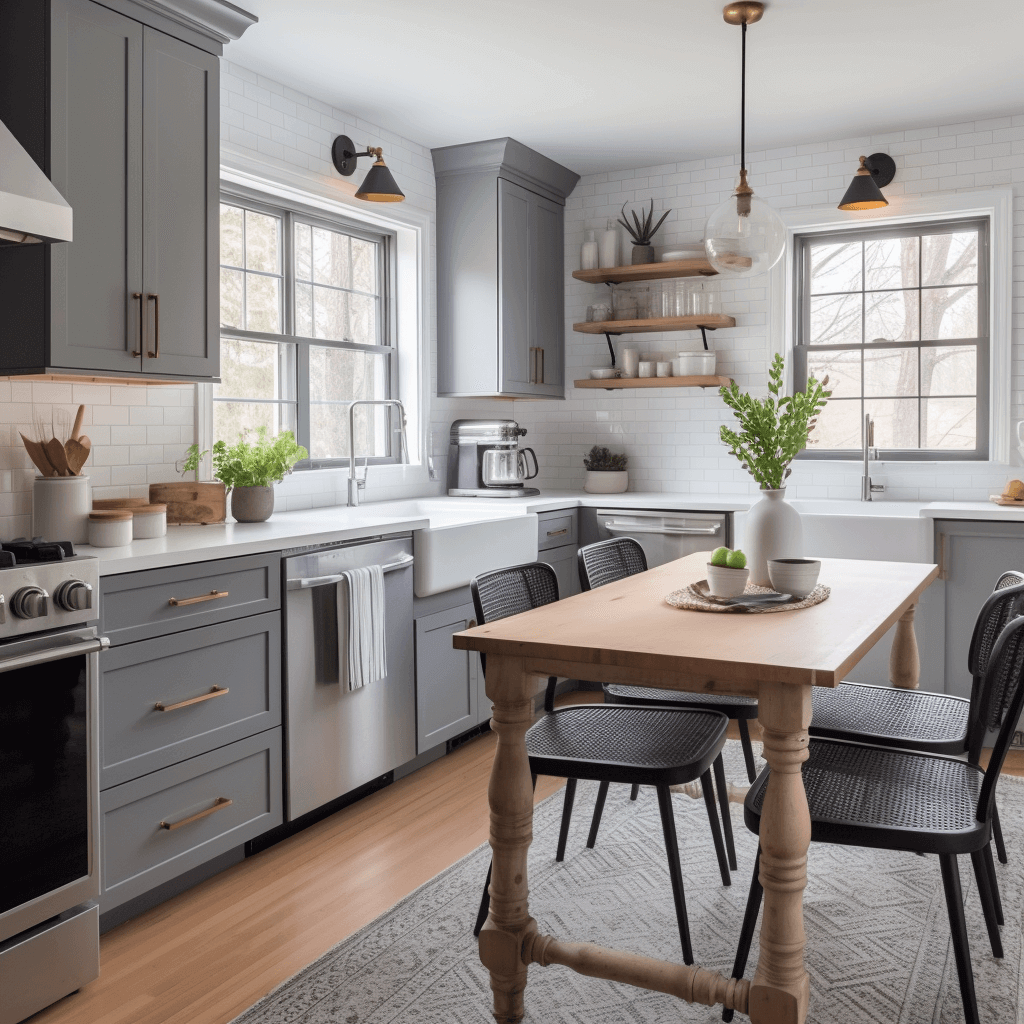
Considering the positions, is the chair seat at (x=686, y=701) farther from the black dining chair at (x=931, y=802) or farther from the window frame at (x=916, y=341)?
the window frame at (x=916, y=341)

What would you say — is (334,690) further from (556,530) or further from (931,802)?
(931,802)

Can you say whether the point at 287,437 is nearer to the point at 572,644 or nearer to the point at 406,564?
the point at 406,564

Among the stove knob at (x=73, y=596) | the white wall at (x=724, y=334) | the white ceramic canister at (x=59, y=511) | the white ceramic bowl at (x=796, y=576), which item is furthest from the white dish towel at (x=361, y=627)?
the white wall at (x=724, y=334)

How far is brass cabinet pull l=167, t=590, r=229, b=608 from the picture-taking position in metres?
2.69

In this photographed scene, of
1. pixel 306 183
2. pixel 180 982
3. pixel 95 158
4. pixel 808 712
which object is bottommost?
pixel 180 982

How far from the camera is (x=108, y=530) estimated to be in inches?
111

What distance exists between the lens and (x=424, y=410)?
511 cm

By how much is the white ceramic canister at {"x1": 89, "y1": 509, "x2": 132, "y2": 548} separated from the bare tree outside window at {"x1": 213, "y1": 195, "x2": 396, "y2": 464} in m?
1.21

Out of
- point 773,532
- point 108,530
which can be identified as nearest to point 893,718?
point 773,532

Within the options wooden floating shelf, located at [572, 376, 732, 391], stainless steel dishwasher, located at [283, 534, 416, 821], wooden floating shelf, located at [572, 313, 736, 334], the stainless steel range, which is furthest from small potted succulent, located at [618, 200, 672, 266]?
the stainless steel range

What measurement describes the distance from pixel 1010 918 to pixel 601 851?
1.13 meters

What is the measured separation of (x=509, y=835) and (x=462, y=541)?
1.84 meters


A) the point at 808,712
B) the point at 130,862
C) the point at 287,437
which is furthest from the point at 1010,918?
the point at 287,437

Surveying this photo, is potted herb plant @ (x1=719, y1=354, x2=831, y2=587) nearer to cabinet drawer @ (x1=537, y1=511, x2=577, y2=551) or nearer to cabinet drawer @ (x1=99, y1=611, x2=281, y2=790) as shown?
cabinet drawer @ (x1=99, y1=611, x2=281, y2=790)
